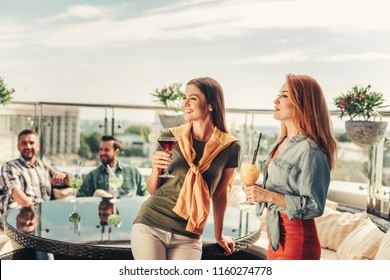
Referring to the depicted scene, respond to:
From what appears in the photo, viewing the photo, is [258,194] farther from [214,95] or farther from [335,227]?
[335,227]

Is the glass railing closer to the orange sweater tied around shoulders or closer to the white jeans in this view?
the orange sweater tied around shoulders

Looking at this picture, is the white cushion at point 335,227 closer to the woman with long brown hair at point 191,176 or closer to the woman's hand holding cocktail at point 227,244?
the woman's hand holding cocktail at point 227,244

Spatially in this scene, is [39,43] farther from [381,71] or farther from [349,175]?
[349,175]

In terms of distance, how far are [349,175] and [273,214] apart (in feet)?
6.10

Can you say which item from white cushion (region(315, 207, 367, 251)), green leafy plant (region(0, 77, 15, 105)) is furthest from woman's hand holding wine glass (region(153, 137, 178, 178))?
green leafy plant (region(0, 77, 15, 105))

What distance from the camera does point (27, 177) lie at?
348 cm

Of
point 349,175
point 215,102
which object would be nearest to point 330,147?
point 215,102

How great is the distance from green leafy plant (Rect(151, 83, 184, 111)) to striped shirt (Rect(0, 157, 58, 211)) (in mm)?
987

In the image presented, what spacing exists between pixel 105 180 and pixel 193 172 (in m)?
1.67

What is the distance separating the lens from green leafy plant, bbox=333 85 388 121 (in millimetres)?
3201

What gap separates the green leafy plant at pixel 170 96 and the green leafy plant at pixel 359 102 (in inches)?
42.5

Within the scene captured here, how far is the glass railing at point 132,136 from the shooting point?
343 cm

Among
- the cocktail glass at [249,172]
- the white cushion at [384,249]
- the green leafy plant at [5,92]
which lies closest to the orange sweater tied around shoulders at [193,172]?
the cocktail glass at [249,172]

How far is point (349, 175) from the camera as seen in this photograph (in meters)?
3.65
